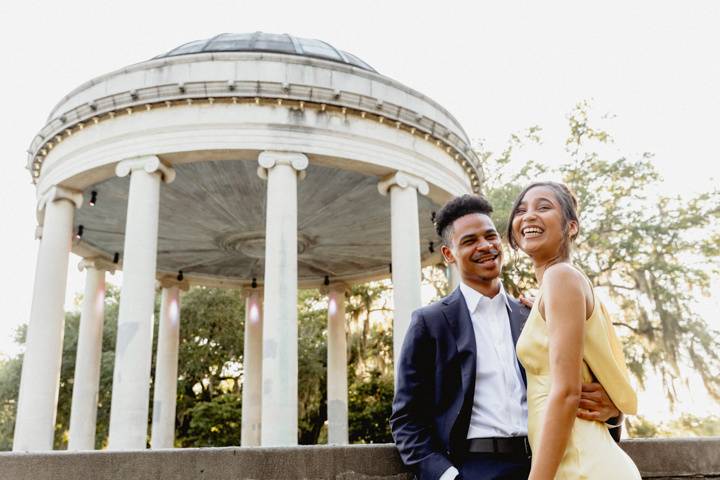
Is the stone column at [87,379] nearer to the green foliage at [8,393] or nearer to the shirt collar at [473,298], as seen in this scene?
the green foliage at [8,393]

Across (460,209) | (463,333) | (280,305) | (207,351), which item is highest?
(207,351)

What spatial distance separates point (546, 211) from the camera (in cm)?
422

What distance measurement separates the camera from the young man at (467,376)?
4309 mm

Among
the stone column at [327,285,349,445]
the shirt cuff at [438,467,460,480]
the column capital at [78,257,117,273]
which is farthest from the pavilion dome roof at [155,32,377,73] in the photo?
the shirt cuff at [438,467,460,480]

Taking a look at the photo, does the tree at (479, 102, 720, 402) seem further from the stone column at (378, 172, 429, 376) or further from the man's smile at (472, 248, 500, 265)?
the man's smile at (472, 248, 500, 265)

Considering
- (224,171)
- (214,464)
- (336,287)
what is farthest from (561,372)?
(336,287)

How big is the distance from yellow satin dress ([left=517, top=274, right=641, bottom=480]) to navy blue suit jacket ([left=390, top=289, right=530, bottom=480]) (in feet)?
2.12

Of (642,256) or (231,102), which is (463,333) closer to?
(231,102)

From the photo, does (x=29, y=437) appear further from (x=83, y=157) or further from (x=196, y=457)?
(x=196, y=457)

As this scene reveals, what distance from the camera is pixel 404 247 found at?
2242cm

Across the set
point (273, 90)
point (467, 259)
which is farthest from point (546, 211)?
point (273, 90)

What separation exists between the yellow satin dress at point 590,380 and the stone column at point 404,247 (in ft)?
57.8

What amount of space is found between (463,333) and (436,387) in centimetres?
45

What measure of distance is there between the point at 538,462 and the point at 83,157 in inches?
878
